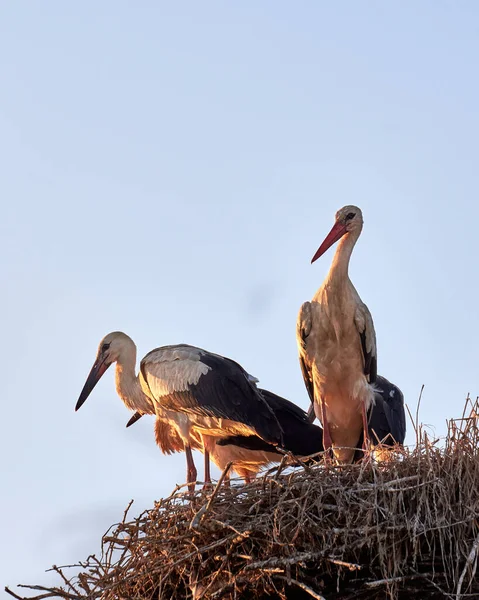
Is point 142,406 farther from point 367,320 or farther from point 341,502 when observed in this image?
point 341,502

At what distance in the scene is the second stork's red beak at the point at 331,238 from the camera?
905cm

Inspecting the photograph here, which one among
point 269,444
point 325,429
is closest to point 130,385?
point 269,444

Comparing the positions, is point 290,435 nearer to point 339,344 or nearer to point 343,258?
point 339,344

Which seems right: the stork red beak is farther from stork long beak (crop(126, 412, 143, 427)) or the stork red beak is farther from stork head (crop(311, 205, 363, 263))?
stork long beak (crop(126, 412, 143, 427))

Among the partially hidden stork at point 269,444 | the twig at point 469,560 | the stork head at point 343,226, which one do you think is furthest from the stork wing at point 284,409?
the twig at point 469,560

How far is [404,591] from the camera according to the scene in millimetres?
5973

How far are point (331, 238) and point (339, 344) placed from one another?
773 millimetres

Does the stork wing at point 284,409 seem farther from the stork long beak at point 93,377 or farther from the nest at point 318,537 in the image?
the nest at point 318,537

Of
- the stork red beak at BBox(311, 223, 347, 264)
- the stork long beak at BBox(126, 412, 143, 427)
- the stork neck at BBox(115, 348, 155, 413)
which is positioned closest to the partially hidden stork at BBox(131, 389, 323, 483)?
the stork neck at BBox(115, 348, 155, 413)

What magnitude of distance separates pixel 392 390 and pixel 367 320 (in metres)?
1.15

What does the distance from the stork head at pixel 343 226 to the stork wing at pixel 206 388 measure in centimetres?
113

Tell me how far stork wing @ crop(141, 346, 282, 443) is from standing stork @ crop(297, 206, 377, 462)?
433 millimetres

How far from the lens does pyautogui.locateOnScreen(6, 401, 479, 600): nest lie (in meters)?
5.97

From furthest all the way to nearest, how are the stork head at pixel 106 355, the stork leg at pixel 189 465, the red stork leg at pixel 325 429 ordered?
the stork head at pixel 106 355 → the stork leg at pixel 189 465 → the red stork leg at pixel 325 429
